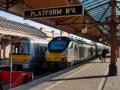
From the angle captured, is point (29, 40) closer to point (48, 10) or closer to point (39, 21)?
point (39, 21)

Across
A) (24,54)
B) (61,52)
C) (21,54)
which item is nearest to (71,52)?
(61,52)

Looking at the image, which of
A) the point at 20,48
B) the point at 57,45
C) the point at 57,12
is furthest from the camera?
the point at 57,45

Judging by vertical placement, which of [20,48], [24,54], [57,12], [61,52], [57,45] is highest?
[57,12]

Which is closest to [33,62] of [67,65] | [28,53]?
[28,53]

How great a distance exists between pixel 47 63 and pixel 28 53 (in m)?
1.80

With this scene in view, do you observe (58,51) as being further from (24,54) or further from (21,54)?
(21,54)

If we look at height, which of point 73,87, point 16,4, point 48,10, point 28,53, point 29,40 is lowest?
point 73,87

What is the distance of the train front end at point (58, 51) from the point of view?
12.6 m

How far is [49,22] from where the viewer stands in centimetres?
1329

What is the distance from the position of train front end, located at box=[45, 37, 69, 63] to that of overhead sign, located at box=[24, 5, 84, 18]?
19.9 feet

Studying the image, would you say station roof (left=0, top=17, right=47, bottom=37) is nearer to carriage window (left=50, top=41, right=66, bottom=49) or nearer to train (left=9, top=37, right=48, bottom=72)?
train (left=9, top=37, right=48, bottom=72)

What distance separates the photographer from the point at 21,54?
40.1 ft

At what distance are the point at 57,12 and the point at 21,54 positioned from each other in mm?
6572

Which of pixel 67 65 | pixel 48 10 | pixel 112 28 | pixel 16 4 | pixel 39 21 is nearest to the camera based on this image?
pixel 48 10
